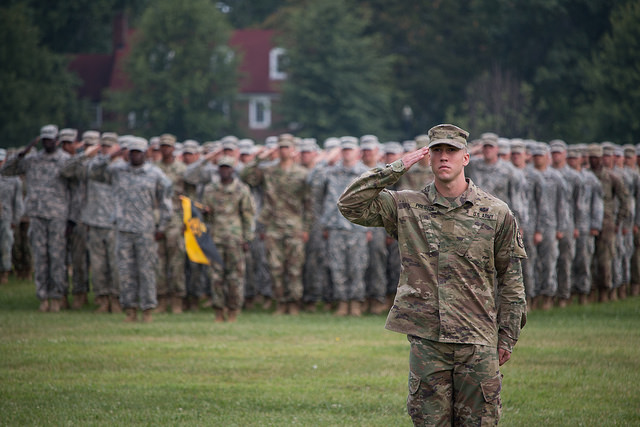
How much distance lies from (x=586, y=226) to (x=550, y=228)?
3.58 feet

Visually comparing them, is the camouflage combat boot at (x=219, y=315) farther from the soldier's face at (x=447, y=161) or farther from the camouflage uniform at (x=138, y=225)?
the soldier's face at (x=447, y=161)

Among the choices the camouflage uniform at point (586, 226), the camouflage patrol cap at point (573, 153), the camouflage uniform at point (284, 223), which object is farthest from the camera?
the camouflage patrol cap at point (573, 153)

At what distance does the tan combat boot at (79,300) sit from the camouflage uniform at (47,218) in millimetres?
726

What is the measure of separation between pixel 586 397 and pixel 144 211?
7.50m

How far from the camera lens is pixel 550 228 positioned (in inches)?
741

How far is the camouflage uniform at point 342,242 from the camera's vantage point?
17.6m

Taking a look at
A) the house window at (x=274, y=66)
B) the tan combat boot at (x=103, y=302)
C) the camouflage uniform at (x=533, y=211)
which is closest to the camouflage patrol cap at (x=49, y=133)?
the tan combat boot at (x=103, y=302)

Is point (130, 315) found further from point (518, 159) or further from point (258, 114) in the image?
point (258, 114)

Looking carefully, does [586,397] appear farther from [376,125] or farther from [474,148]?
[376,125]

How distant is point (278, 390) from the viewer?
11.3 m

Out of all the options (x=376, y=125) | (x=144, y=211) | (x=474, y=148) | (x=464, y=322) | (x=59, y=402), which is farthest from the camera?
(x=376, y=125)

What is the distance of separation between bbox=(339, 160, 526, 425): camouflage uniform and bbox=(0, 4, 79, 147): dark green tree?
56.7m

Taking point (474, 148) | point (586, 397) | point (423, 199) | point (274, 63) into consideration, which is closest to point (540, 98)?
point (274, 63)

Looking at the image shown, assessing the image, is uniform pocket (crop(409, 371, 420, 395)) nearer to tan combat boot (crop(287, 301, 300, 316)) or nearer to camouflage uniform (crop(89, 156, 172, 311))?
camouflage uniform (crop(89, 156, 172, 311))
